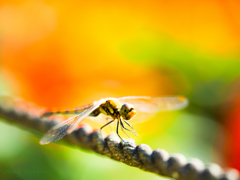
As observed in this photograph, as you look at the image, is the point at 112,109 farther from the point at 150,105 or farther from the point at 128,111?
the point at 150,105

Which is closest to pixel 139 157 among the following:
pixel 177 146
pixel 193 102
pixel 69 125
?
pixel 69 125

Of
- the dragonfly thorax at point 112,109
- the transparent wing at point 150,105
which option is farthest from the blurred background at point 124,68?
the dragonfly thorax at point 112,109

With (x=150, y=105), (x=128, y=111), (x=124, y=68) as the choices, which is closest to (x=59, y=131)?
(x=128, y=111)

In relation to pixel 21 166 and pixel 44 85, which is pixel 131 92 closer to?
pixel 44 85

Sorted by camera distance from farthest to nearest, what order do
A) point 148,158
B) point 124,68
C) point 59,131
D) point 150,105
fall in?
point 124,68, point 150,105, point 59,131, point 148,158

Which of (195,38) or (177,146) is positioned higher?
A: (195,38)

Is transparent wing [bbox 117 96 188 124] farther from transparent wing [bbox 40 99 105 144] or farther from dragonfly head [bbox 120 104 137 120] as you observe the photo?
transparent wing [bbox 40 99 105 144]
